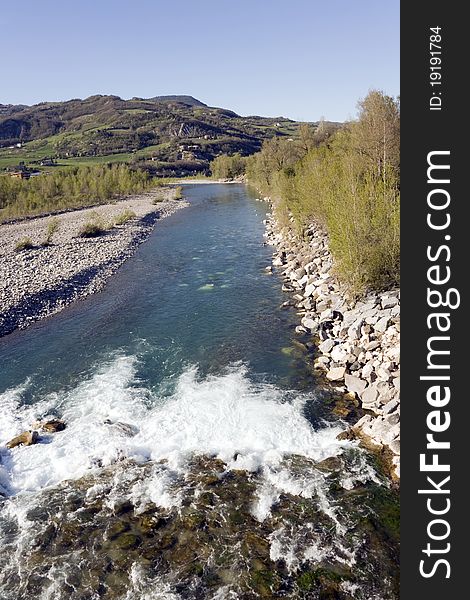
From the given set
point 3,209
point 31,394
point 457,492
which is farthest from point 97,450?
point 3,209

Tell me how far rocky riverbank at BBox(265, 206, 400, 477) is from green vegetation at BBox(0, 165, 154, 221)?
55111 mm

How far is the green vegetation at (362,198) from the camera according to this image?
20.8 metres

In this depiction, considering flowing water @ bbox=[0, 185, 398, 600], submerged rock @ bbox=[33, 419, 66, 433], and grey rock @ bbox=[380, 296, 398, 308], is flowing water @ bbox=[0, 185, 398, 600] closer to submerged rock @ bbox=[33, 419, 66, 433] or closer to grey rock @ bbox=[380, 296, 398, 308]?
submerged rock @ bbox=[33, 419, 66, 433]

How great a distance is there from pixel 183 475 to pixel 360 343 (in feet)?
32.2

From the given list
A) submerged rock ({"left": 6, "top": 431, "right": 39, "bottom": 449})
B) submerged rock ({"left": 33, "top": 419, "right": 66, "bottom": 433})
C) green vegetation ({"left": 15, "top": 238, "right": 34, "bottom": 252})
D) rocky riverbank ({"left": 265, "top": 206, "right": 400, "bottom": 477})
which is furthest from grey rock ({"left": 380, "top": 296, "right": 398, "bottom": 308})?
green vegetation ({"left": 15, "top": 238, "right": 34, "bottom": 252})

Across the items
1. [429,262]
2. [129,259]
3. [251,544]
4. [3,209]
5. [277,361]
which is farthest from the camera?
[3,209]

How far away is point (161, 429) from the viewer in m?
14.9

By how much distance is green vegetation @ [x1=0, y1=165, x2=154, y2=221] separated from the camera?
70.0m

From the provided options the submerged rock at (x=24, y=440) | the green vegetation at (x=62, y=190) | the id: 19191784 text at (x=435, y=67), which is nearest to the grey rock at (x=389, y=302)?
the id: 19191784 text at (x=435, y=67)

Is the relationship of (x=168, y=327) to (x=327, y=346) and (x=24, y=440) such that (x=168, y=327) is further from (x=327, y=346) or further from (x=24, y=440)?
(x=24, y=440)

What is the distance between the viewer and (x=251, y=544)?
1024cm

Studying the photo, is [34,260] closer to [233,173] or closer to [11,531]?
[11,531]

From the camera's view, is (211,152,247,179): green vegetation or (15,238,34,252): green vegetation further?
(211,152,247,179): green vegetation

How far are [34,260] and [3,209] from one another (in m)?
38.1
